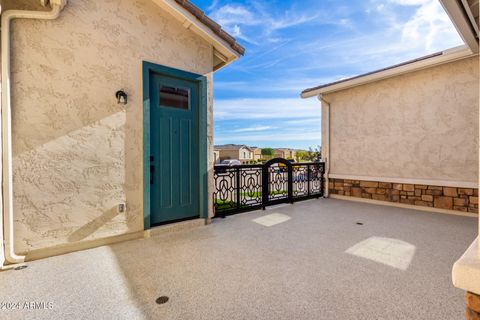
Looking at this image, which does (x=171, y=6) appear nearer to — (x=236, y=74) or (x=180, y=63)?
(x=180, y=63)

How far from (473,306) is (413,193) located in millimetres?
5743

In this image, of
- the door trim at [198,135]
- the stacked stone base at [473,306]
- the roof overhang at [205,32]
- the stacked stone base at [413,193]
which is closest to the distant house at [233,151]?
the stacked stone base at [413,193]

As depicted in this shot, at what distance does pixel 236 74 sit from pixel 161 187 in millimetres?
17879

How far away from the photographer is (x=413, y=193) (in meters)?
5.71

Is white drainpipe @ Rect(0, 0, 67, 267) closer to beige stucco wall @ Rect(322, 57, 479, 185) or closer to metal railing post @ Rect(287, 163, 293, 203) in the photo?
metal railing post @ Rect(287, 163, 293, 203)

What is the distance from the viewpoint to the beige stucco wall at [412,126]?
4957 mm

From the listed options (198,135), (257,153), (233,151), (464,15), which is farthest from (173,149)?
(257,153)

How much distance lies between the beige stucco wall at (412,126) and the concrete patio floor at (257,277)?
1.83 meters

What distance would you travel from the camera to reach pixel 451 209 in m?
5.17

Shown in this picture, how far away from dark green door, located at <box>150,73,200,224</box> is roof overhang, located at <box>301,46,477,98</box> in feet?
14.3

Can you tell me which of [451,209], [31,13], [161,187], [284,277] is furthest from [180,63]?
[451,209]

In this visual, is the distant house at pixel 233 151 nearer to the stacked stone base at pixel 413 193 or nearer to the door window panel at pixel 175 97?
the stacked stone base at pixel 413 193

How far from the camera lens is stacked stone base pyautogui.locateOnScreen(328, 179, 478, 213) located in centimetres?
500

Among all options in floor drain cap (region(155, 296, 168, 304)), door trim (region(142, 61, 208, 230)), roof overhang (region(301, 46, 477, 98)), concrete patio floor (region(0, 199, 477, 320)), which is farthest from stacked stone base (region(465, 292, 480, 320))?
roof overhang (region(301, 46, 477, 98))
